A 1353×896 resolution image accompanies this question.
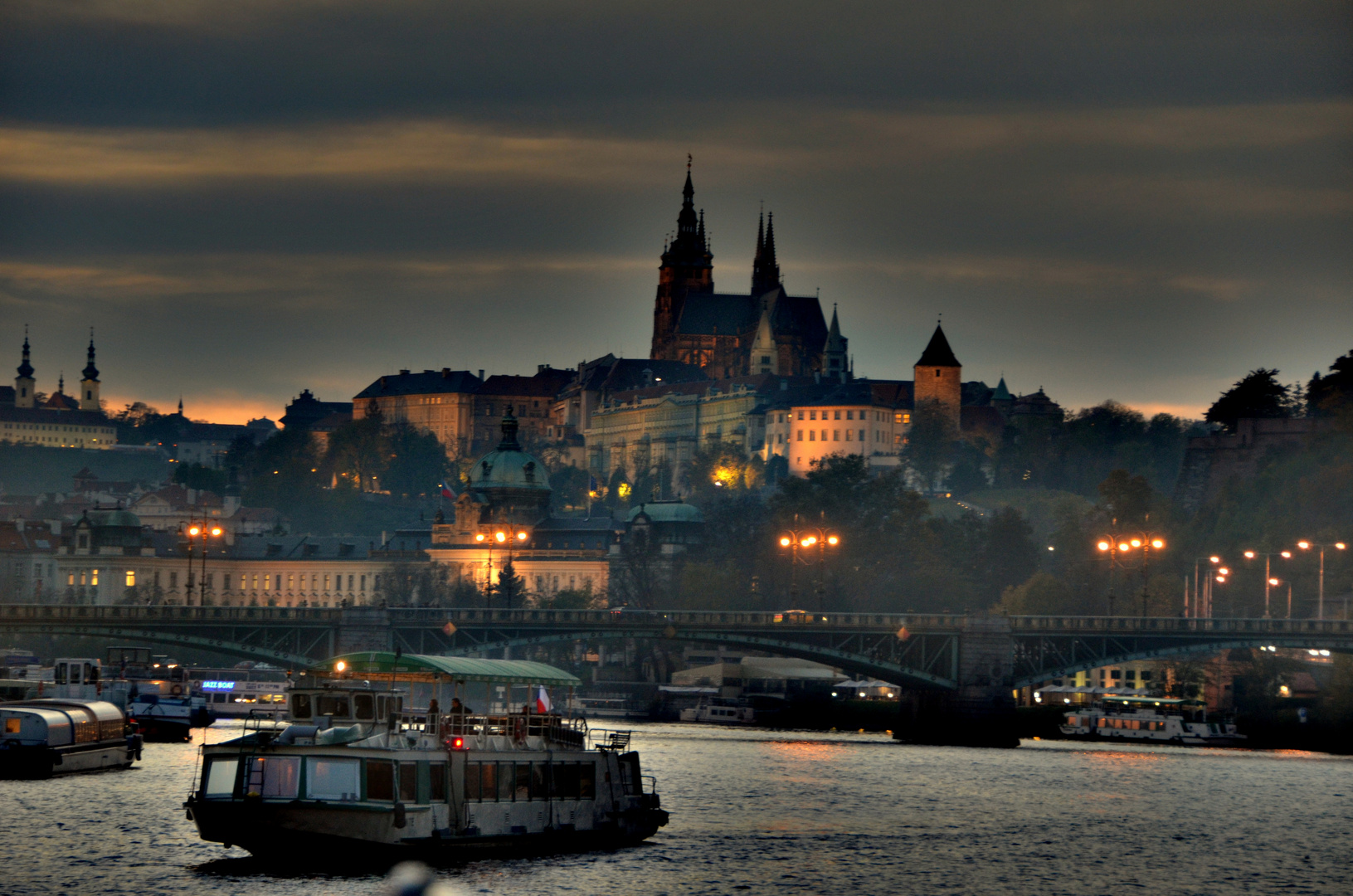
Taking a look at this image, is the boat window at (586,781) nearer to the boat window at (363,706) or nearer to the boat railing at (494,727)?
the boat railing at (494,727)

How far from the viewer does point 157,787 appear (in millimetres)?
93000

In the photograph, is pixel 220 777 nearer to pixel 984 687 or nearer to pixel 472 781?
pixel 472 781

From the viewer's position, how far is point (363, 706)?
68500mm

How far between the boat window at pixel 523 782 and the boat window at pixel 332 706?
5.37 m

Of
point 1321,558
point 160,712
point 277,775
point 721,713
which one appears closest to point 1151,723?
point 1321,558

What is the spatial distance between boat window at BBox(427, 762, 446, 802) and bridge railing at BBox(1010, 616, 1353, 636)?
216 feet

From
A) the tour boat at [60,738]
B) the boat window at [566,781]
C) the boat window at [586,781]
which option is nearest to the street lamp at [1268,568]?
the tour boat at [60,738]

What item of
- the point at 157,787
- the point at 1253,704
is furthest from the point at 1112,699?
the point at 157,787

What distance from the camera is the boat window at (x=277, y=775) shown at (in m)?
66.1

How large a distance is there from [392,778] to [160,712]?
5951 cm

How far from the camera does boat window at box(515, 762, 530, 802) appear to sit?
232 ft

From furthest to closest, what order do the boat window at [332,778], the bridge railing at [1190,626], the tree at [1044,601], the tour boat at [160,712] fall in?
1. the tree at [1044,601]
2. the bridge railing at [1190,626]
3. the tour boat at [160,712]
4. the boat window at [332,778]

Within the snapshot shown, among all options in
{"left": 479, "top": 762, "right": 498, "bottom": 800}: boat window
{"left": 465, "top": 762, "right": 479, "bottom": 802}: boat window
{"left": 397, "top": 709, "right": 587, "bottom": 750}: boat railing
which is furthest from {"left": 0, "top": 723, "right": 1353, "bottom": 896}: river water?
{"left": 397, "top": 709, "right": 587, "bottom": 750}: boat railing

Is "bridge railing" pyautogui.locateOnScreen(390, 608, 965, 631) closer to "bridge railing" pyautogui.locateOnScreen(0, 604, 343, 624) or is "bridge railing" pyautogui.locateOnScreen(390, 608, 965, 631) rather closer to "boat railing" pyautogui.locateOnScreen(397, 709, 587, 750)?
"bridge railing" pyautogui.locateOnScreen(0, 604, 343, 624)
